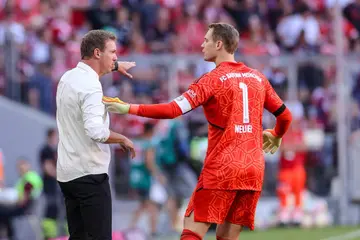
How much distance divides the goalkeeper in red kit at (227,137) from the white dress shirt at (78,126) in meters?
0.46

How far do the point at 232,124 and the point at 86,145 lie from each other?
1.12 m

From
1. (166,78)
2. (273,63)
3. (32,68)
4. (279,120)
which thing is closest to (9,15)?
(32,68)

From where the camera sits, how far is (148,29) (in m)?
20.1

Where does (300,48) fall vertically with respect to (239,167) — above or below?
above

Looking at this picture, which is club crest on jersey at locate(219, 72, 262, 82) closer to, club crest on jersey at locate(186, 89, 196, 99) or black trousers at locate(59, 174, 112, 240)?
club crest on jersey at locate(186, 89, 196, 99)

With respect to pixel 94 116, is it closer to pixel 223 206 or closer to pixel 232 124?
pixel 232 124

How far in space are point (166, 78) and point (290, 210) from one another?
120 inches

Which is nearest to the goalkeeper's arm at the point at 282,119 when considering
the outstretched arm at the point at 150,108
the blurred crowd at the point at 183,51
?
the outstretched arm at the point at 150,108

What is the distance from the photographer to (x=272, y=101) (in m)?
8.93

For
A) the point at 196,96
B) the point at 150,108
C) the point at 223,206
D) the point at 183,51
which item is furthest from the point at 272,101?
the point at 183,51

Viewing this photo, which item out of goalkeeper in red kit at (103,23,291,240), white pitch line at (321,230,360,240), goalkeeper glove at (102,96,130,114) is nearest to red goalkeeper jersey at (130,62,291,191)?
goalkeeper in red kit at (103,23,291,240)

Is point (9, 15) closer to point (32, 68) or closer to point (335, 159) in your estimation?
point (32, 68)

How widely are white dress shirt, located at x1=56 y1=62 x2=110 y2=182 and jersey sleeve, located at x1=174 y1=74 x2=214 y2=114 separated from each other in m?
0.57

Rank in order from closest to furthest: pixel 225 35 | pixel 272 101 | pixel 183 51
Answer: pixel 225 35 < pixel 272 101 < pixel 183 51
